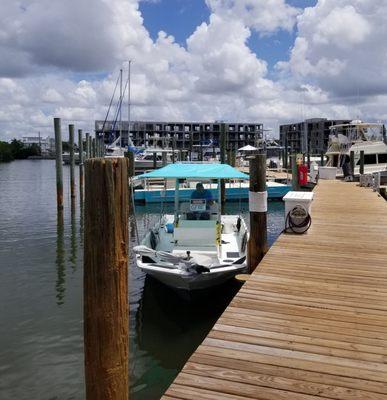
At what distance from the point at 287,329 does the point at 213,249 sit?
519cm

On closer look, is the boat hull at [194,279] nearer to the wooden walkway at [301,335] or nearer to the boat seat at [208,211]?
the wooden walkway at [301,335]

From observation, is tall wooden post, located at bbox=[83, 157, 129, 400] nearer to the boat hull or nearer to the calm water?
the calm water

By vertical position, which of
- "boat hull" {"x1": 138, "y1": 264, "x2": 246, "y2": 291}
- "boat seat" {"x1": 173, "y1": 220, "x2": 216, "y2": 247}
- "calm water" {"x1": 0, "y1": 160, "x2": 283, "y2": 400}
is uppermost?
"boat seat" {"x1": 173, "y1": 220, "x2": 216, "y2": 247}

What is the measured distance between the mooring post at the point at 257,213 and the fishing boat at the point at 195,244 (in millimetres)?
296

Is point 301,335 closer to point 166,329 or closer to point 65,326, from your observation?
point 166,329

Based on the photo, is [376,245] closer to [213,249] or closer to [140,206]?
[213,249]

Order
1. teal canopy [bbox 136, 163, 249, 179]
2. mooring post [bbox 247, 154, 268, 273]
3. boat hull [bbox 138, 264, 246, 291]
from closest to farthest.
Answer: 1. boat hull [bbox 138, 264, 246, 291]
2. mooring post [bbox 247, 154, 268, 273]
3. teal canopy [bbox 136, 163, 249, 179]

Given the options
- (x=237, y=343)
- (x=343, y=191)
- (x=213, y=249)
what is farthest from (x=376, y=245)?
(x=343, y=191)

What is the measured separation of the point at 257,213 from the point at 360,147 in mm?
24814

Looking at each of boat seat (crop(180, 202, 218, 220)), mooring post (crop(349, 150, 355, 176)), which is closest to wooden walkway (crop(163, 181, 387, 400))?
boat seat (crop(180, 202, 218, 220))

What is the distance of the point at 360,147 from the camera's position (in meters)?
32.2

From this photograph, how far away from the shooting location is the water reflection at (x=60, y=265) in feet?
38.2

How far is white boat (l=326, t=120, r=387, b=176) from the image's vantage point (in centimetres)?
3228

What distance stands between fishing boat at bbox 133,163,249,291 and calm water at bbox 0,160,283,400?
880 millimetres
